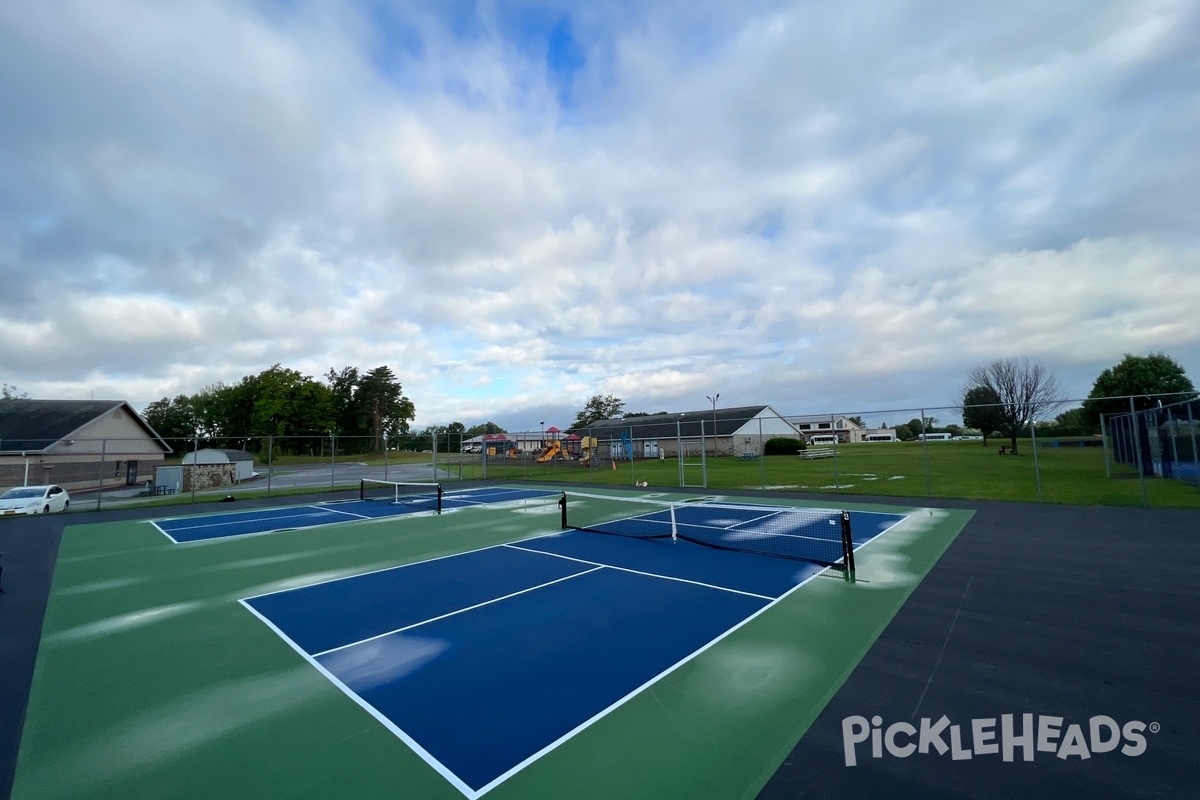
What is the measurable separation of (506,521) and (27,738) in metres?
10.9

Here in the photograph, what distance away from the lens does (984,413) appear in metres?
34.2

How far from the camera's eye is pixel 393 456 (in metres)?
49.5

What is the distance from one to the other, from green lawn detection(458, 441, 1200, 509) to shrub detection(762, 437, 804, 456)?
629 cm

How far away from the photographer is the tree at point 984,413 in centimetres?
3103

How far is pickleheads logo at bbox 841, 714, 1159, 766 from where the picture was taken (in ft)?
12.4

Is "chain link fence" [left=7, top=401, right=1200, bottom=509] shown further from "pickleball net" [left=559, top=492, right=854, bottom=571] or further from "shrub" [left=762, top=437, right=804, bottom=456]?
"pickleball net" [left=559, top=492, right=854, bottom=571]

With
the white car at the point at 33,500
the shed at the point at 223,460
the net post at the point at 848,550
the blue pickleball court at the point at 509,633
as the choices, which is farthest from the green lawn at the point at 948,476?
the white car at the point at 33,500

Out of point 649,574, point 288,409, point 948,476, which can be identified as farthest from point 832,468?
point 288,409

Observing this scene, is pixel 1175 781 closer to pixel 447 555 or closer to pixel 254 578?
pixel 447 555

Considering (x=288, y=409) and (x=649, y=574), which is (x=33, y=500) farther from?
(x=288, y=409)

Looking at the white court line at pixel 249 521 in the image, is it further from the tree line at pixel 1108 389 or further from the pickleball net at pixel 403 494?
the tree line at pixel 1108 389

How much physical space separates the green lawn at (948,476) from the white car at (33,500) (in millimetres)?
18340

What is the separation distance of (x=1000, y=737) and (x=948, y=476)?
2399 cm

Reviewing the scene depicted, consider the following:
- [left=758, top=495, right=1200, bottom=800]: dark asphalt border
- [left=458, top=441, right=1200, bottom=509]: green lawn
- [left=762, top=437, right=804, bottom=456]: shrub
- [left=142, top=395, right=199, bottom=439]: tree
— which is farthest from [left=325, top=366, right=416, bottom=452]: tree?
[left=758, top=495, right=1200, bottom=800]: dark asphalt border
